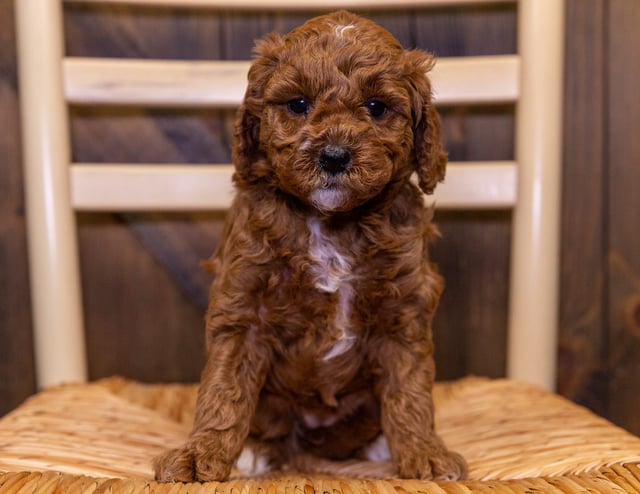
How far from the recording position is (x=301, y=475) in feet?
3.68

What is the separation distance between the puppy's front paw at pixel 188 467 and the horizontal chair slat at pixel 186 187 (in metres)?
0.66

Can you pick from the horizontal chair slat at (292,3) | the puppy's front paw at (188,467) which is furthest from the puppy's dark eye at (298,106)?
the horizontal chair slat at (292,3)

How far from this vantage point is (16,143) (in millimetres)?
1734

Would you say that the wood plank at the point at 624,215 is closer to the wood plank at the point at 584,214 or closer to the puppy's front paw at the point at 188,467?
the wood plank at the point at 584,214

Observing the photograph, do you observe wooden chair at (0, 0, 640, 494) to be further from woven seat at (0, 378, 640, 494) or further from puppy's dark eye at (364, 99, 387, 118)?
puppy's dark eye at (364, 99, 387, 118)

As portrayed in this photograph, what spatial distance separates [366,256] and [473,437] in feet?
1.24

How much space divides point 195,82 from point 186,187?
0.71 ft

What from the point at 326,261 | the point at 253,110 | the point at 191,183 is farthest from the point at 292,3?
the point at 326,261

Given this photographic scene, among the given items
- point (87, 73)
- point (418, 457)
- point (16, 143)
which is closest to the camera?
point (418, 457)

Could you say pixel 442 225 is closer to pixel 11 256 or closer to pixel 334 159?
pixel 334 159

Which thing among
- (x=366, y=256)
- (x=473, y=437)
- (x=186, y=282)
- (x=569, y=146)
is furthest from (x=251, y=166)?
(x=569, y=146)

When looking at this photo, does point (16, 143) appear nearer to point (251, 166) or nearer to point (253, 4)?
point (253, 4)

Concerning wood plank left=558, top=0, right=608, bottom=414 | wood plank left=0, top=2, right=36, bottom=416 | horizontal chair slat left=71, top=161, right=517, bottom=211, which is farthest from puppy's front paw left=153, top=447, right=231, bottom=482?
wood plank left=558, top=0, right=608, bottom=414

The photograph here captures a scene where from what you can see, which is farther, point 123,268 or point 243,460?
point 123,268
